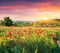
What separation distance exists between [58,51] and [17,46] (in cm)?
186

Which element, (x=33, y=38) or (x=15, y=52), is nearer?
(x=15, y=52)

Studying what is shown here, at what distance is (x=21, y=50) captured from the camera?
35.4ft

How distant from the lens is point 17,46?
36.2 ft

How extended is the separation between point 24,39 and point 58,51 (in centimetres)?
168

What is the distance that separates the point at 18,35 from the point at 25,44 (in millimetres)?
1413

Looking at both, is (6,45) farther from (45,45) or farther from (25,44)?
(45,45)

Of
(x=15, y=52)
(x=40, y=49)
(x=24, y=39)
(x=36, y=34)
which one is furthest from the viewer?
(x=36, y=34)

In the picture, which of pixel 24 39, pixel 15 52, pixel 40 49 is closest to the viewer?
pixel 15 52

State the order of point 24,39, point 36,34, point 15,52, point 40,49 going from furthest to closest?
1. point 36,34
2. point 24,39
3. point 40,49
4. point 15,52

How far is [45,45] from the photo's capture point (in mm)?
11750

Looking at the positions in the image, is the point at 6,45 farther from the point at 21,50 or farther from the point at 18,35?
the point at 18,35

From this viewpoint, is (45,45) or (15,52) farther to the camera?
(45,45)

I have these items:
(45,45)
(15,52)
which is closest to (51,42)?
(45,45)

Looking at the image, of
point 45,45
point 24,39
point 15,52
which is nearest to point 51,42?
point 45,45
